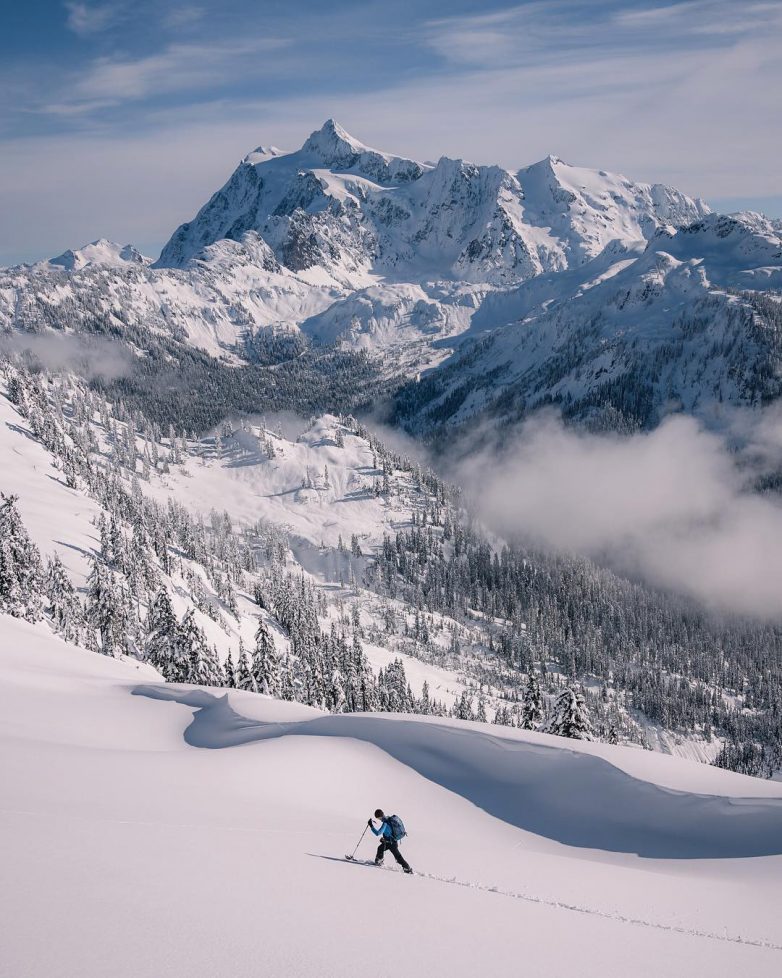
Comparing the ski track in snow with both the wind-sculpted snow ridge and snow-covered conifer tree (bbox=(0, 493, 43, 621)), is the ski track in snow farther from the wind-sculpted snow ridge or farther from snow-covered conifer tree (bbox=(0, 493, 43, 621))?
snow-covered conifer tree (bbox=(0, 493, 43, 621))

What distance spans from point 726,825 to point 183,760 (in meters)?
17.5

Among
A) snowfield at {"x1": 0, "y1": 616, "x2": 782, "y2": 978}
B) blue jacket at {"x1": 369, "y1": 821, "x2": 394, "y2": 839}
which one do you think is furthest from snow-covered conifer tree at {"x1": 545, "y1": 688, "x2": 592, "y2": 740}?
blue jacket at {"x1": 369, "y1": 821, "x2": 394, "y2": 839}

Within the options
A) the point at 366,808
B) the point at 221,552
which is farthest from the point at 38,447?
Result: the point at 366,808

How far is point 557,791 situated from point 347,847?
9.42m

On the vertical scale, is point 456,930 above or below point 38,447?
below

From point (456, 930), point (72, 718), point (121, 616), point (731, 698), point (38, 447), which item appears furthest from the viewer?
point (731, 698)

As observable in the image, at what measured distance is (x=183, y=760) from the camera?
64.6 ft

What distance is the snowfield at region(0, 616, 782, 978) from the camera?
8.29 meters

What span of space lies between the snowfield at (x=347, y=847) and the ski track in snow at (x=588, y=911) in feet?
0.28

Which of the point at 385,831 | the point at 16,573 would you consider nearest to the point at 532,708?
the point at 385,831

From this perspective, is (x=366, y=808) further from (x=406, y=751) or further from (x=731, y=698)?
Result: (x=731, y=698)

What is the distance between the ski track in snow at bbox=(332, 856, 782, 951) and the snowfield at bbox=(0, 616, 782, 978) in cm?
9

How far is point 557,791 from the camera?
21.1 m

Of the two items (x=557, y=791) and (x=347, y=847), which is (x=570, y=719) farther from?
(x=347, y=847)
